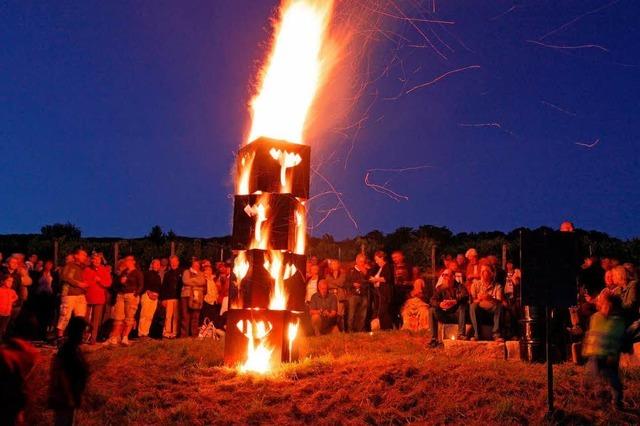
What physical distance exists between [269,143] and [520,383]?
640cm

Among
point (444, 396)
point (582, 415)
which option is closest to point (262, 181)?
point (444, 396)

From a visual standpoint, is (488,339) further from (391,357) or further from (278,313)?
(278,313)

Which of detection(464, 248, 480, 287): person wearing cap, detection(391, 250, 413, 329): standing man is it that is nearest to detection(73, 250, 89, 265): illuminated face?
detection(391, 250, 413, 329): standing man

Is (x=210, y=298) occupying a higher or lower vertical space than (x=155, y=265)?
lower

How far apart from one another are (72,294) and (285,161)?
6.42 metres

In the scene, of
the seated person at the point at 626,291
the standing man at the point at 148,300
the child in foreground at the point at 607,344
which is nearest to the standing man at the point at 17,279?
the standing man at the point at 148,300

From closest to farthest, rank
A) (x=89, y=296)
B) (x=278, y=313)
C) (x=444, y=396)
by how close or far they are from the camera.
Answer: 1. (x=444, y=396)
2. (x=278, y=313)
3. (x=89, y=296)

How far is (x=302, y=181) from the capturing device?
43.6 feet

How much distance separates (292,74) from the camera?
13672 millimetres

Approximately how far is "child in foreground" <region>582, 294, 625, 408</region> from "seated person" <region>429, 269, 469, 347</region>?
13.8 ft

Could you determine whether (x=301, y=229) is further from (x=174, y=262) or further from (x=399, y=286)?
(x=174, y=262)

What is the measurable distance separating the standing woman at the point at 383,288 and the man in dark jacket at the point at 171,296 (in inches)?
202

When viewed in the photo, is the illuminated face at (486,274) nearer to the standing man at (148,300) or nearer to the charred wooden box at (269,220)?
the charred wooden box at (269,220)

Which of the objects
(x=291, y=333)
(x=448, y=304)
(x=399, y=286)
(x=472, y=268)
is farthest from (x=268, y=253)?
(x=399, y=286)
